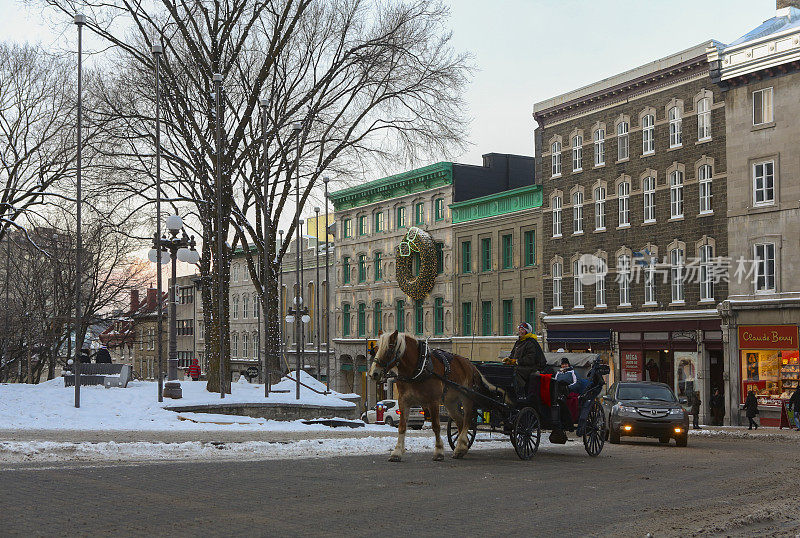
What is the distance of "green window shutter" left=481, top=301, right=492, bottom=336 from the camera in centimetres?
5864

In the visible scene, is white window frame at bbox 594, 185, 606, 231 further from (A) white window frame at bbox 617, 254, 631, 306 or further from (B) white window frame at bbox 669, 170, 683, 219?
(B) white window frame at bbox 669, 170, 683, 219

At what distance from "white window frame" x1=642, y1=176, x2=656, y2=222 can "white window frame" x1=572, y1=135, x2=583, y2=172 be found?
192 inches

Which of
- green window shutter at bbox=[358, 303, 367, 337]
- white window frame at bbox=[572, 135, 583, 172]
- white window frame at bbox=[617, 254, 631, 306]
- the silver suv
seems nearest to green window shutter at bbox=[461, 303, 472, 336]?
green window shutter at bbox=[358, 303, 367, 337]

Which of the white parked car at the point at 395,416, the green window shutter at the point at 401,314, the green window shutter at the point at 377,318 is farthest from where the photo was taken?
Answer: the green window shutter at the point at 377,318

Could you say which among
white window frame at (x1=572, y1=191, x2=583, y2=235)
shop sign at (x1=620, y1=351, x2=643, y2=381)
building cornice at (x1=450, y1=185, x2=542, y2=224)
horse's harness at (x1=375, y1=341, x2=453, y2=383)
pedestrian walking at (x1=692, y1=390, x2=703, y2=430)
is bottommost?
pedestrian walking at (x1=692, y1=390, x2=703, y2=430)

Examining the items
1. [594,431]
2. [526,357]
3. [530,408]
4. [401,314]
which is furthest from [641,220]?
[530,408]

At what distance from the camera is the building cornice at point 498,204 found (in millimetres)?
55094

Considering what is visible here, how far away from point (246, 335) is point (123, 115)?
53.3 m

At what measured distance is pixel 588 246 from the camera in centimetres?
5066

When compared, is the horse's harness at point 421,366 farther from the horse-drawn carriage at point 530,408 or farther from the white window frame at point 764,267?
the white window frame at point 764,267

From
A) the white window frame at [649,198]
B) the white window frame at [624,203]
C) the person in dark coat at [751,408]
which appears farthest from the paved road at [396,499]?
the white window frame at [624,203]

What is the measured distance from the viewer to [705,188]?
1740 inches

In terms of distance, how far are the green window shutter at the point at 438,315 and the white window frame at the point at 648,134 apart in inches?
757

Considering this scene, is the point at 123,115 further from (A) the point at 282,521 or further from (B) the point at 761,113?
(A) the point at 282,521
